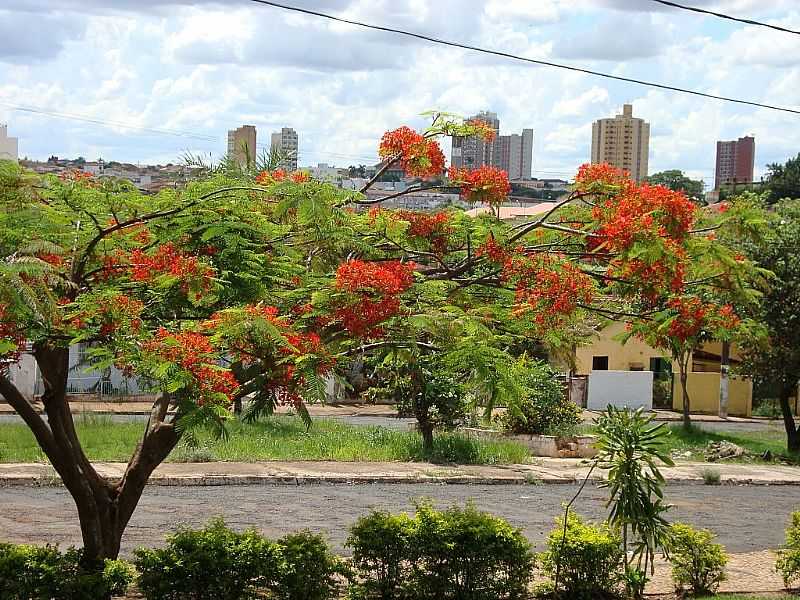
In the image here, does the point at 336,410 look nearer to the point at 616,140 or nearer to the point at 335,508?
the point at 335,508

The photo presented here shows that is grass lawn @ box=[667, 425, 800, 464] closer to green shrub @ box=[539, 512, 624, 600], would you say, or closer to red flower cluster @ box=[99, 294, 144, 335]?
green shrub @ box=[539, 512, 624, 600]

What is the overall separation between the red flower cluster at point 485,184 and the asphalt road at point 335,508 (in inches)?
190

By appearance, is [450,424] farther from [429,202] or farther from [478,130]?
[478,130]

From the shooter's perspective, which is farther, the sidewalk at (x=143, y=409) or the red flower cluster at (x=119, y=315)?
the sidewalk at (x=143, y=409)

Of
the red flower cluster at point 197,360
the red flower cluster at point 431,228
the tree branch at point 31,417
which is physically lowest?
the tree branch at point 31,417

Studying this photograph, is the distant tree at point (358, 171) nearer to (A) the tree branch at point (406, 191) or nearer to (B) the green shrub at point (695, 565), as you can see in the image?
(A) the tree branch at point (406, 191)

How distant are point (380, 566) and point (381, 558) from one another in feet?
0.29

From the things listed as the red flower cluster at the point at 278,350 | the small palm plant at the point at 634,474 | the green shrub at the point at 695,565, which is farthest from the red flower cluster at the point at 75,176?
the green shrub at the point at 695,565

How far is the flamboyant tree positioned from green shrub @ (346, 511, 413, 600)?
63.2 inches

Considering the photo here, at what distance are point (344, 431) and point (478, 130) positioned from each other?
1385 centimetres

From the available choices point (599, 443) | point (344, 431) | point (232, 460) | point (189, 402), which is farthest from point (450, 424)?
point (189, 402)

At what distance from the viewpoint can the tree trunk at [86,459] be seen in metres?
8.77

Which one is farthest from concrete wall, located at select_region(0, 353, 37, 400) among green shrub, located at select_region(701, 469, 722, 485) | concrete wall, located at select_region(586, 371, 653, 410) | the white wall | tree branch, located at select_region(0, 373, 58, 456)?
tree branch, located at select_region(0, 373, 58, 456)

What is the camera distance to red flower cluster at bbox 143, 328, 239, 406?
283 inches
